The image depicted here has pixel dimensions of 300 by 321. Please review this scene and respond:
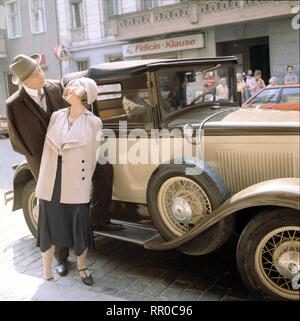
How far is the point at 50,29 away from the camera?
3307mm

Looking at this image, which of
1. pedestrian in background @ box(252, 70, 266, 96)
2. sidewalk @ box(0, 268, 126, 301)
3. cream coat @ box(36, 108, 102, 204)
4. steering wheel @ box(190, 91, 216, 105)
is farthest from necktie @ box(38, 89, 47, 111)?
pedestrian in background @ box(252, 70, 266, 96)

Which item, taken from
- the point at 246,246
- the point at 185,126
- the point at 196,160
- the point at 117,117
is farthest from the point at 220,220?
the point at 117,117

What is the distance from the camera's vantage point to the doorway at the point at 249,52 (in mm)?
4463

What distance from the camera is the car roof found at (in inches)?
132

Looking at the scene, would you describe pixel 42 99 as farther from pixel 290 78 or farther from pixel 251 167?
pixel 290 78

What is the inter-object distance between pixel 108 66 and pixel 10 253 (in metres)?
1.94

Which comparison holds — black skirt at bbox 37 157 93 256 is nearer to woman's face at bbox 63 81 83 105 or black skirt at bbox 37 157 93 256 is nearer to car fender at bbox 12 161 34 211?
woman's face at bbox 63 81 83 105

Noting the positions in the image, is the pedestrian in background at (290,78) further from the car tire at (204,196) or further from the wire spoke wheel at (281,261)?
the wire spoke wheel at (281,261)

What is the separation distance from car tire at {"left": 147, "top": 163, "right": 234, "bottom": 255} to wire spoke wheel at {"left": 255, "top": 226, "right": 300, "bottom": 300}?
0.94 ft

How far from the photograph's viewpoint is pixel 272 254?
2.72 meters

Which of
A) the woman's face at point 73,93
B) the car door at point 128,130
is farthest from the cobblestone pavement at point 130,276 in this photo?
the woman's face at point 73,93

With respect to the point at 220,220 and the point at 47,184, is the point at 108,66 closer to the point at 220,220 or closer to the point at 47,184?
the point at 47,184

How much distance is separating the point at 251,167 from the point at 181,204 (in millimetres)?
560

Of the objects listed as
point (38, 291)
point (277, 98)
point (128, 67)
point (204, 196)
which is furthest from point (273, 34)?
point (38, 291)
